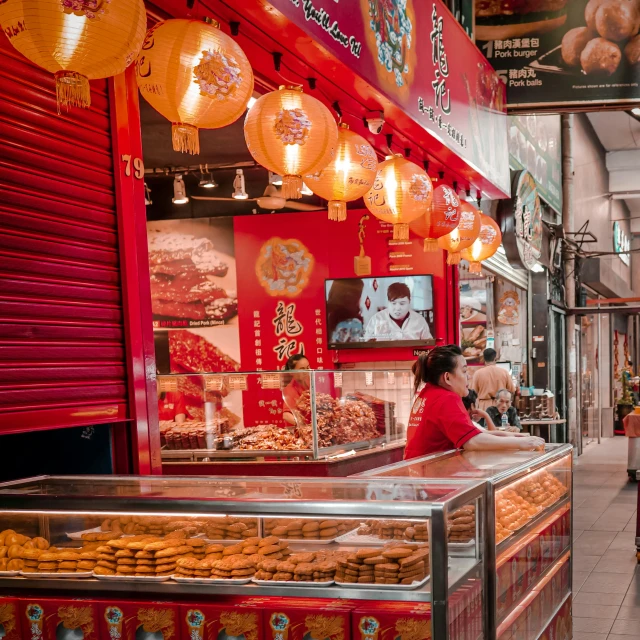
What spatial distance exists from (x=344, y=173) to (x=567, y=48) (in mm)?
4415

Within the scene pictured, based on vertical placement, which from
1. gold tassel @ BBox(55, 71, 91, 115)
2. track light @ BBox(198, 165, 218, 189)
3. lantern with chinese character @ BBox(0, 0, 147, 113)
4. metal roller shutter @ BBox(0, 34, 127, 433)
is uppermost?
track light @ BBox(198, 165, 218, 189)

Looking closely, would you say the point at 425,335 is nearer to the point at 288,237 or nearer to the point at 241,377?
the point at 288,237

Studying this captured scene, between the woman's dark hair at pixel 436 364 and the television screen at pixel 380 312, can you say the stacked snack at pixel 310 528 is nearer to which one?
the woman's dark hair at pixel 436 364

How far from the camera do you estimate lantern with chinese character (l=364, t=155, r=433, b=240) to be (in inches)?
221

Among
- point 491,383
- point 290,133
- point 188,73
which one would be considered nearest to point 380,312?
point 491,383

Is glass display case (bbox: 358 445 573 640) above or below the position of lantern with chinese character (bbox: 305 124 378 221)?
below

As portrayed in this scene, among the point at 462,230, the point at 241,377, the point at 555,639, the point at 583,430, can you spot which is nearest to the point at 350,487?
the point at 555,639

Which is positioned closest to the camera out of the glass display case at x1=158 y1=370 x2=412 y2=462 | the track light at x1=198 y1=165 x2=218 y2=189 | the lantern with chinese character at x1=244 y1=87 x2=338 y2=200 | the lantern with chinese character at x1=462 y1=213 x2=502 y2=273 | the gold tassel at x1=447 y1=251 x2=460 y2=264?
the lantern with chinese character at x1=244 y1=87 x2=338 y2=200

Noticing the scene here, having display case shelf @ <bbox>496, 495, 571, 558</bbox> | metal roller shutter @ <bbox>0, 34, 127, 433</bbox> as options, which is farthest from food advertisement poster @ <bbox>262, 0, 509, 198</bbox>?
display case shelf @ <bbox>496, 495, 571, 558</bbox>

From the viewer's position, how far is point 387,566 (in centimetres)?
279

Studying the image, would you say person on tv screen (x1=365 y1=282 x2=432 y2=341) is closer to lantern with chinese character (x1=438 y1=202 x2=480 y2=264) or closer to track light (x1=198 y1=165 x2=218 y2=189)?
lantern with chinese character (x1=438 y1=202 x2=480 y2=264)

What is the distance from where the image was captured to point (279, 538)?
3.12 metres

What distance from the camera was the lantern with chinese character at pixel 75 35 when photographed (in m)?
2.53

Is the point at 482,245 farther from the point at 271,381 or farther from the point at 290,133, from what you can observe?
the point at 290,133
